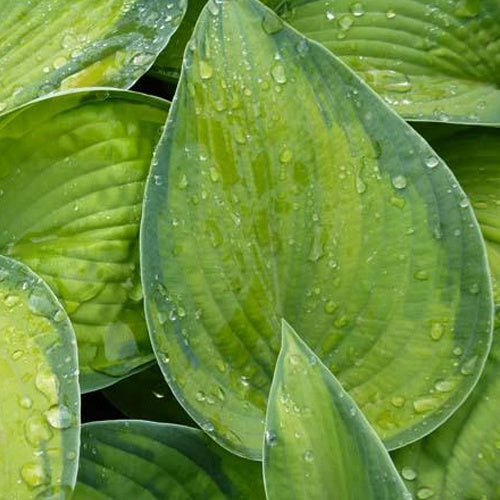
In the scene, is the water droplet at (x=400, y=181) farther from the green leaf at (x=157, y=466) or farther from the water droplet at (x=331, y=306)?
the green leaf at (x=157, y=466)

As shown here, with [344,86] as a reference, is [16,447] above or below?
below

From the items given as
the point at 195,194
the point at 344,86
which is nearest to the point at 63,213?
the point at 195,194

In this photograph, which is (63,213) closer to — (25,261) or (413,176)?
(25,261)

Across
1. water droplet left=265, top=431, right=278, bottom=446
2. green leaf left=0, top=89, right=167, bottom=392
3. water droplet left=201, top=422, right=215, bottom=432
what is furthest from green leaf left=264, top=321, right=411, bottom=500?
green leaf left=0, top=89, right=167, bottom=392

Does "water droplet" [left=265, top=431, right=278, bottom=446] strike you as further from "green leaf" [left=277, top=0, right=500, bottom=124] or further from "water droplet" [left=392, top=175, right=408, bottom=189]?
"green leaf" [left=277, top=0, right=500, bottom=124]

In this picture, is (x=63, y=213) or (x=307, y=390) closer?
(x=307, y=390)

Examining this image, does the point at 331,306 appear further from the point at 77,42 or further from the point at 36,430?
the point at 77,42
